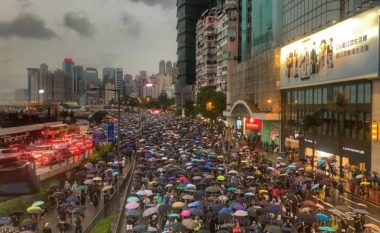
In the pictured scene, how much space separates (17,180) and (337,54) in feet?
103

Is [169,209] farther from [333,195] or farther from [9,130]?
[9,130]

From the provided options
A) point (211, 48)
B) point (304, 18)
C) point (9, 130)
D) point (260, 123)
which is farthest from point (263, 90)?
point (211, 48)

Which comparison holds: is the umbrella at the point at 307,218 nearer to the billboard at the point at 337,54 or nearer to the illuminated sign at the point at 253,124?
the billboard at the point at 337,54

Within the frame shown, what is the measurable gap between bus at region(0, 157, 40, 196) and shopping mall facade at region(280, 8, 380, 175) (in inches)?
988

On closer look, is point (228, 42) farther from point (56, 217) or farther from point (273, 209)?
point (273, 209)

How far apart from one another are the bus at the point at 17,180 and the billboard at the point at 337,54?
89.4 ft

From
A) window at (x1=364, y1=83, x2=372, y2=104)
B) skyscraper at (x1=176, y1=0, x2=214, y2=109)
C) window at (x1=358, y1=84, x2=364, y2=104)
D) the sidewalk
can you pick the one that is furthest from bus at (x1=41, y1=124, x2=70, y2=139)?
skyscraper at (x1=176, y1=0, x2=214, y2=109)

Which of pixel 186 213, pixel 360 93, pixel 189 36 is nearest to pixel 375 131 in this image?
pixel 360 93

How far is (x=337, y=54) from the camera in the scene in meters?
43.5

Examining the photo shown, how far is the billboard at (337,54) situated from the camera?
121 feet

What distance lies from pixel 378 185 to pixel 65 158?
98.4ft

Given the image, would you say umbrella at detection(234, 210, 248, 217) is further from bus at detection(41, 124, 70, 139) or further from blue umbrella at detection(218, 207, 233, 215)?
bus at detection(41, 124, 70, 139)

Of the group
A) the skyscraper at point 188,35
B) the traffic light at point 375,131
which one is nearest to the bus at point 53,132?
the traffic light at point 375,131

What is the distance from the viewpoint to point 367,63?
37312 mm
